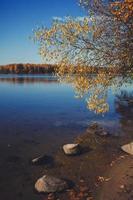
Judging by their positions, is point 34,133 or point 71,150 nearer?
point 71,150

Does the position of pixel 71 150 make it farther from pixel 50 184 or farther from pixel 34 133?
pixel 34 133

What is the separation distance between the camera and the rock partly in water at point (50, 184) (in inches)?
666

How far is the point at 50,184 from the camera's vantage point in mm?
17234

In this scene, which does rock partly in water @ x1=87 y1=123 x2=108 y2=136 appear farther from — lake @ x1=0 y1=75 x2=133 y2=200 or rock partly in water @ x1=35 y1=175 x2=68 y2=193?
rock partly in water @ x1=35 y1=175 x2=68 y2=193

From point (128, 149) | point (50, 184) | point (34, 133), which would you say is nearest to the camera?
point (50, 184)

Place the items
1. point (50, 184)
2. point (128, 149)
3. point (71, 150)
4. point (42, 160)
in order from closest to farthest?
point (50, 184)
point (42, 160)
point (128, 149)
point (71, 150)

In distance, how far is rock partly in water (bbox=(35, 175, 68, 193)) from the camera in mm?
A: 16922

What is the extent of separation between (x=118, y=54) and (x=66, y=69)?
4.66m

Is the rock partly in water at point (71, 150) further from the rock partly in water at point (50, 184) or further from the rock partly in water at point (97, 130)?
the rock partly in water at point (97, 130)

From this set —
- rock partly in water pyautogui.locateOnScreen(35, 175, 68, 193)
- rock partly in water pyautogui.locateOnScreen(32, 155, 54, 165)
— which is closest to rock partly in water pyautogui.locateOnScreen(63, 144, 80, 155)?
rock partly in water pyautogui.locateOnScreen(32, 155, 54, 165)

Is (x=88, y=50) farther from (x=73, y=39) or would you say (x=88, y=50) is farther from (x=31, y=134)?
(x=31, y=134)

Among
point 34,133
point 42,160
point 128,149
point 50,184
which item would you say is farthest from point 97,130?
point 50,184

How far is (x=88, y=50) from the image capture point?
2388 cm

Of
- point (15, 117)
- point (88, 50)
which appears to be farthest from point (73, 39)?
point (15, 117)
